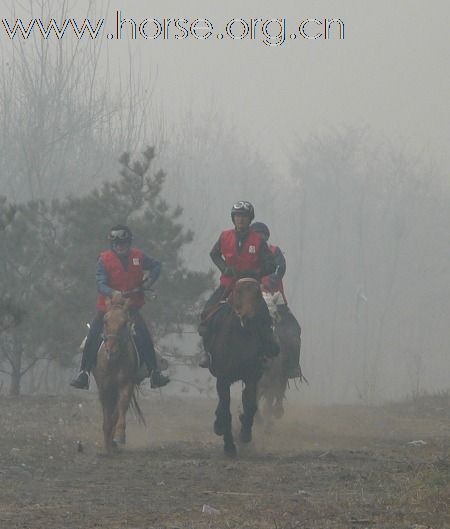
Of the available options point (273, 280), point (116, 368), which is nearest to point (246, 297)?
point (116, 368)

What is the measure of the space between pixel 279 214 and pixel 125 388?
72.4m

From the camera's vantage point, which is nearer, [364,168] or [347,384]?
[347,384]

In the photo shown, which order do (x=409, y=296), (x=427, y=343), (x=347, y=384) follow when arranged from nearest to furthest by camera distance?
1. (x=347, y=384)
2. (x=427, y=343)
3. (x=409, y=296)

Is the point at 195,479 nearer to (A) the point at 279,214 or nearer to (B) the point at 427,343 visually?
(B) the point at 427,343

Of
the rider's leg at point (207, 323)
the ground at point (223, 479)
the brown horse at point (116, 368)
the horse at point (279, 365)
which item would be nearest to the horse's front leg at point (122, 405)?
the brown horse at point (116, 368)

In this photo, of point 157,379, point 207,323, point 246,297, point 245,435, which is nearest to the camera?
point 246,297

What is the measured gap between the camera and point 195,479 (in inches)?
391

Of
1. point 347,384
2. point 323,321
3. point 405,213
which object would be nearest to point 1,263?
point 347,384

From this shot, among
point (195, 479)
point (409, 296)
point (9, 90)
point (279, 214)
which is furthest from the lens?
point (279, 214)

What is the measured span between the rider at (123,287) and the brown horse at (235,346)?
1.19m

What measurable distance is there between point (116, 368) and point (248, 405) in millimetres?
1493

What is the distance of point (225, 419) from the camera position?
40.3 ft

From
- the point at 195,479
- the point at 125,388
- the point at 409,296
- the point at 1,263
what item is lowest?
the point at 195,479

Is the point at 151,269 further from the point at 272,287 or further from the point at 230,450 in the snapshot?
the point at 272,287
